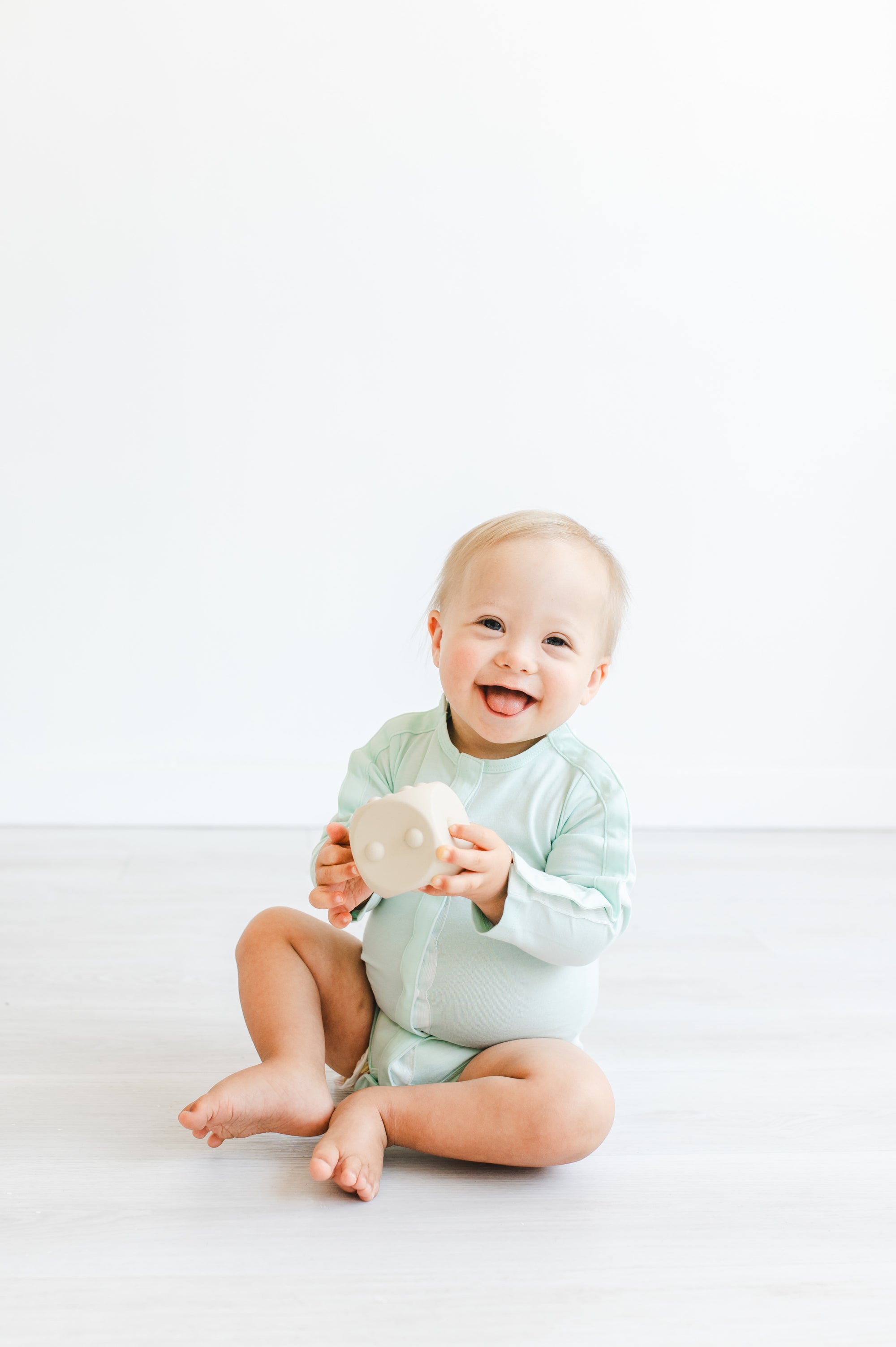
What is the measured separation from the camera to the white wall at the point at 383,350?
1.72 metres

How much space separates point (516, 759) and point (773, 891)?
0.84 m

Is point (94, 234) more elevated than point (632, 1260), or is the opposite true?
point (94, 234)

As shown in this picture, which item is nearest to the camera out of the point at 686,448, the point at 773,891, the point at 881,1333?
the point at 881,1333

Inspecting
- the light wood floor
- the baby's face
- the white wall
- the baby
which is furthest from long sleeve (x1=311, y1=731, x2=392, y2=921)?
the white wall

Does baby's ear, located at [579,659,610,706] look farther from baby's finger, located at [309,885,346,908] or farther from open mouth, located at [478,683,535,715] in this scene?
baby's finger, located at [309,885,346,908]

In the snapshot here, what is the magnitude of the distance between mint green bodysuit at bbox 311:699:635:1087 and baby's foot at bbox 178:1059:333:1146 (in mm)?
68

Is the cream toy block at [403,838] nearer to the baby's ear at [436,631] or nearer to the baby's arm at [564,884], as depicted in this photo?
the baby's arm at [564,884]

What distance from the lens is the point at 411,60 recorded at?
174 cm

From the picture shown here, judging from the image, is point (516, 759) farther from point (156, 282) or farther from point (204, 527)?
point (156, 282)

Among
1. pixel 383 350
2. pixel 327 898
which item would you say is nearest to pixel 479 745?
pixel 327 898

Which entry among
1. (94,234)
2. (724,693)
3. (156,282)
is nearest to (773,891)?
(724,693)

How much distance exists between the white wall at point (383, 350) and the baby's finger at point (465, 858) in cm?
107

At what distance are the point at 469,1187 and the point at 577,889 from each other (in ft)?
0.71

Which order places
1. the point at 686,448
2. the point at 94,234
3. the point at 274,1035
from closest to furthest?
the point at 274,1035
the point at 94,234
the point at 686,448
